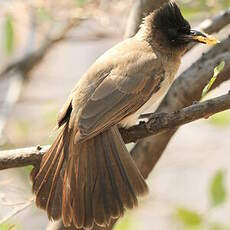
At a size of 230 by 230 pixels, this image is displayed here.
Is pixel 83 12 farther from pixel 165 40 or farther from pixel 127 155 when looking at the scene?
pixel 127 155

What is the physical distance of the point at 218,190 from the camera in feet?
14.2

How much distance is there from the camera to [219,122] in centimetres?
484

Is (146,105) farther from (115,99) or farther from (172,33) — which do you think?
(172,33)

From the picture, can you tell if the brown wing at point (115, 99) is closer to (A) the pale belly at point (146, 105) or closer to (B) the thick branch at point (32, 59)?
(A) the pale belly at point (146, 105)

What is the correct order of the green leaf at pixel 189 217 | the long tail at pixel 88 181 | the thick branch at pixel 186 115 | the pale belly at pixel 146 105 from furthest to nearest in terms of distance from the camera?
the green leaf at pixel 189 217, the pale belly at pixel 146 105, the long tail at pixel 88 181, the thick branch at pixel 186 115

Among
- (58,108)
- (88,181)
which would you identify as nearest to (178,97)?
(88,181)

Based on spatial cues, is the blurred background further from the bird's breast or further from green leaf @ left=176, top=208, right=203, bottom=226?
the bird's breast

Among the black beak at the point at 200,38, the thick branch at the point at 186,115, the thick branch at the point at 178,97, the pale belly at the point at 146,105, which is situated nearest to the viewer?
the thick branch at the point at 186,115

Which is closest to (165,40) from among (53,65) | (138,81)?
(138,81)

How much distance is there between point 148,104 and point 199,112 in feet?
2.46

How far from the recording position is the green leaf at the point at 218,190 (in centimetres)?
433

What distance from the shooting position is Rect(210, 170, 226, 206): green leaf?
4.33 m

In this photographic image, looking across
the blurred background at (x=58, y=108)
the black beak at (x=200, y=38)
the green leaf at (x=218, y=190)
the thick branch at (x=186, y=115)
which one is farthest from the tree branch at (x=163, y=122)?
the green leaf at (x=218, y=190)

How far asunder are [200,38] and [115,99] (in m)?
0.63
